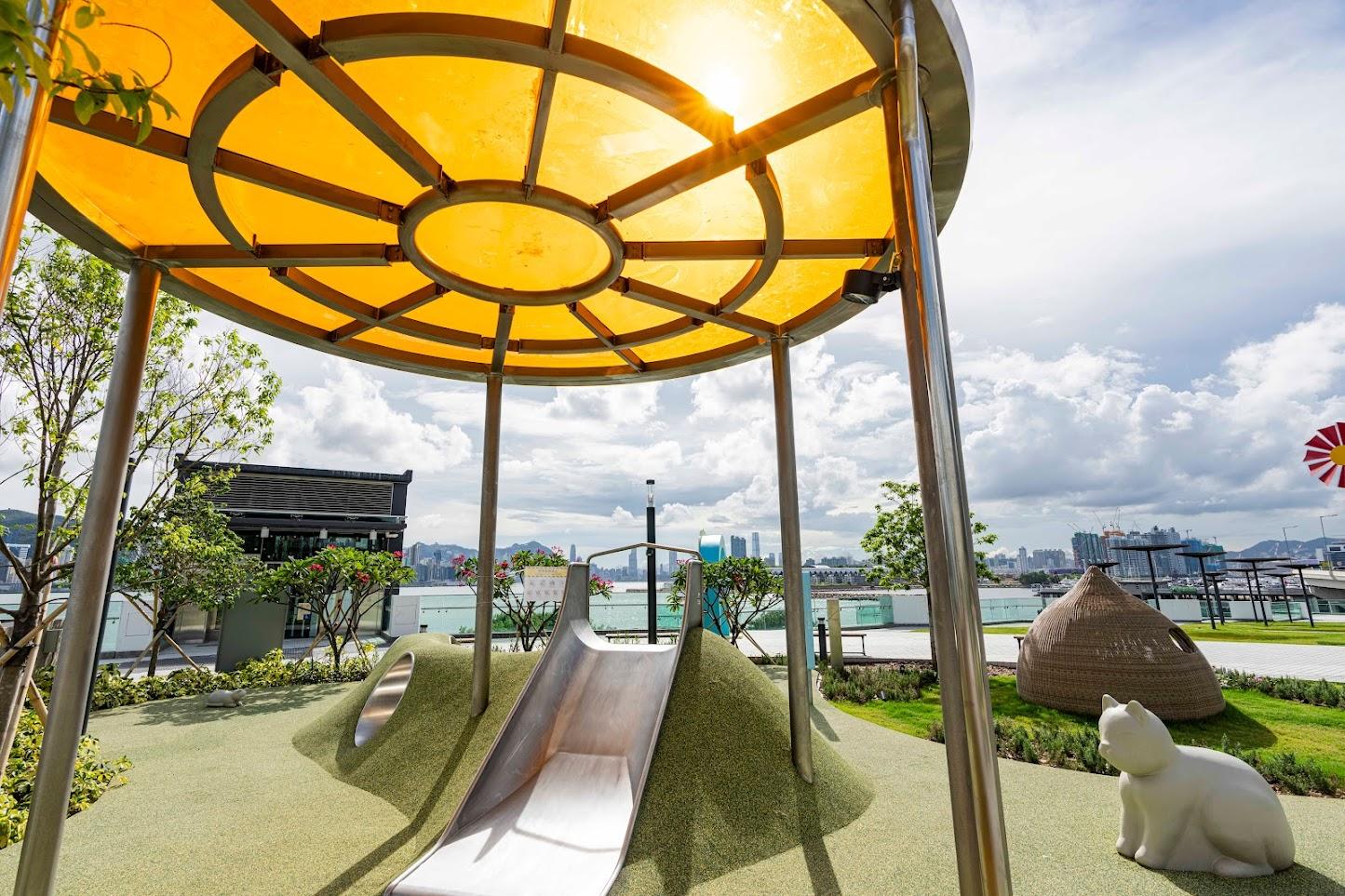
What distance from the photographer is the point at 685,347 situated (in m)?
8.32

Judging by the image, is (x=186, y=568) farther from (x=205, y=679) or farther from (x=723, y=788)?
(x=723, y=788)

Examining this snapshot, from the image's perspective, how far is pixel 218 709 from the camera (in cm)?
1155

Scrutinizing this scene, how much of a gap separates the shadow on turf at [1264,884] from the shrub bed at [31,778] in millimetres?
9645

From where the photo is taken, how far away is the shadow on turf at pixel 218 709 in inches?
428

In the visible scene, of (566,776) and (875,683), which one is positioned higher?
(566,776)

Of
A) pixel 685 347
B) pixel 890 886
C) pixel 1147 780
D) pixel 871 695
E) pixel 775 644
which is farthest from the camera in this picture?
pixel 775 644

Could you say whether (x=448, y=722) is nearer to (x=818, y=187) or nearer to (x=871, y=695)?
(x=818, y=187)

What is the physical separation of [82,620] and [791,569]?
5.97 meters

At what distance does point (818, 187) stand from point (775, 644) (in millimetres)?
20076

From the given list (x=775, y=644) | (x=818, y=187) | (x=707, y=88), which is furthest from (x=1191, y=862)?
(x=775, y=644)

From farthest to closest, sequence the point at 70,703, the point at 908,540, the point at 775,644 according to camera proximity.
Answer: the point at 775,644 < the point at 908,540 < the point at 70,703

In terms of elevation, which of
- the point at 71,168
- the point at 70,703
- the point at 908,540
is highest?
the point at 71,168

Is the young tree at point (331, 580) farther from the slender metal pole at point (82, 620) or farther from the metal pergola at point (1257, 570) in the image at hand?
the metal pergola at point (1257, 570)

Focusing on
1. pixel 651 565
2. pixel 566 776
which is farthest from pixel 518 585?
pixel 566 776
